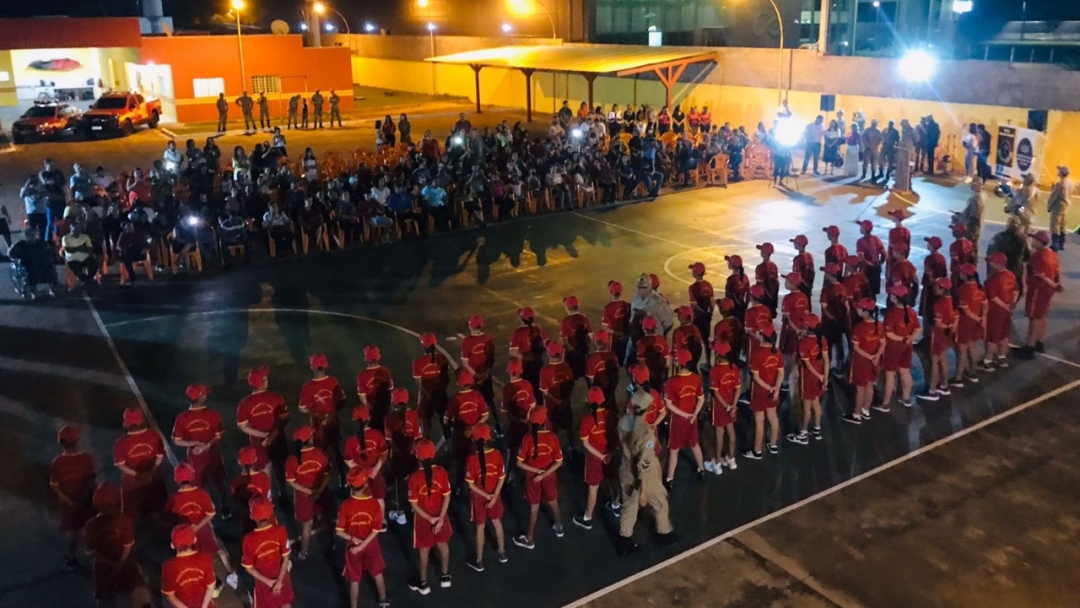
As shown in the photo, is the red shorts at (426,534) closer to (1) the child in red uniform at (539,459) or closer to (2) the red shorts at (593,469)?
(1) the child in red uniform at (539,459)

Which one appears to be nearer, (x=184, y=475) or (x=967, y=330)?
(x=184, y=475)

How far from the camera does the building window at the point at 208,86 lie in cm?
4100

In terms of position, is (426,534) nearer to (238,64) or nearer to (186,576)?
(186,576)

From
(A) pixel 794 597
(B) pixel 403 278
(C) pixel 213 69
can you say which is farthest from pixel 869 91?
(C) pixel 213 69

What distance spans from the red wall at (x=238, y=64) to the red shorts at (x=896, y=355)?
1470 inches

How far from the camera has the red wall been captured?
1581 inches

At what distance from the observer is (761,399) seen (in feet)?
33.4

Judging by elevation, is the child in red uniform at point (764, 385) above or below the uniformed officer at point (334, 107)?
below

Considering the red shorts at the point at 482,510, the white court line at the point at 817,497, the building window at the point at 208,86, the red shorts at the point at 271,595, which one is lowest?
the white court line at the point at 817,497

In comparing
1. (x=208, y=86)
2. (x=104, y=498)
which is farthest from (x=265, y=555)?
(x=208, y=86)

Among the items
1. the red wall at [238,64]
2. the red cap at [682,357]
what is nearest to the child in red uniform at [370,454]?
the red cap at [682,357]

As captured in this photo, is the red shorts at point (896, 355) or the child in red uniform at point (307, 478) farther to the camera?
the red shorts at point (896, 355)

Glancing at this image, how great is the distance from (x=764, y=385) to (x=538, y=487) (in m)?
3.13

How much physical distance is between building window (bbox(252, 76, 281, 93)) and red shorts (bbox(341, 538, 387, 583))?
1549 inches
